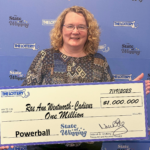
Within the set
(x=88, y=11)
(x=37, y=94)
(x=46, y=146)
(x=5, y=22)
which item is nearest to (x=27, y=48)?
(x=5, y=22)

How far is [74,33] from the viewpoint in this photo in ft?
4.19

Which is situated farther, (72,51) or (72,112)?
(72,51)

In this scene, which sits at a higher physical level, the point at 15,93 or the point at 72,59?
the point at 72,59

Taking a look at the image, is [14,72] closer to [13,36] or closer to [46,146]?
[13,36]

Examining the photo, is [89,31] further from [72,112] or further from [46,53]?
[72,112]

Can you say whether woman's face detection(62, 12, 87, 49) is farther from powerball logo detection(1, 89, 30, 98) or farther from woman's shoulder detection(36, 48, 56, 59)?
powerball logo detection(1, 89, 30, 98)

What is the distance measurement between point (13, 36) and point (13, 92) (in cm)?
66

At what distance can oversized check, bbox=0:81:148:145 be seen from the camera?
115 centimetres

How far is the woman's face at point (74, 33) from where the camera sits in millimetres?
1286

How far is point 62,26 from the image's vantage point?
1.34 meters

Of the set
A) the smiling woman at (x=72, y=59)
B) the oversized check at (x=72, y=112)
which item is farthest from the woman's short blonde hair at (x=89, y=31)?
the oversized check at (x=72, y=112)

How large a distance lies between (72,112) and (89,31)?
77 centimetres

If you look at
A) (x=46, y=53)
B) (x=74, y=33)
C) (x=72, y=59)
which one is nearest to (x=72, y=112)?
(x=72, y=59)

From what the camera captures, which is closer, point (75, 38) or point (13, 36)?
point (75, 38)
